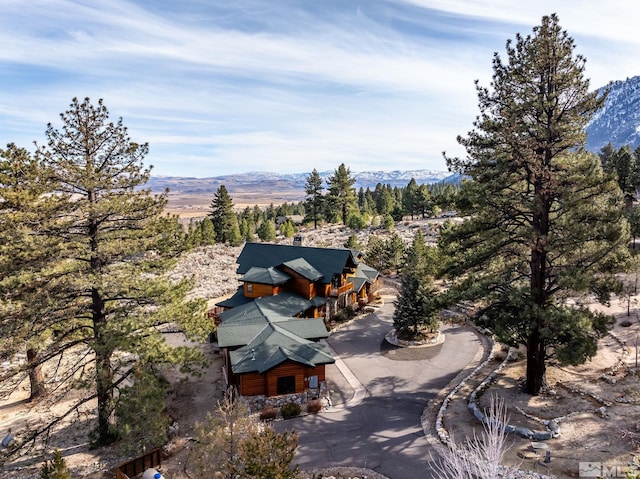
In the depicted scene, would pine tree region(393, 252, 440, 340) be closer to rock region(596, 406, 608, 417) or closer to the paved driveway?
the paved driveway

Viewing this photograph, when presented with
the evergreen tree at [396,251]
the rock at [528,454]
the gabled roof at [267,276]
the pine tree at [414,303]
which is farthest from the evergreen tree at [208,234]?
the rock at [528,454]

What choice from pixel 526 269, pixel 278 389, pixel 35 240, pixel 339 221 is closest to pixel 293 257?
pixel 278 389

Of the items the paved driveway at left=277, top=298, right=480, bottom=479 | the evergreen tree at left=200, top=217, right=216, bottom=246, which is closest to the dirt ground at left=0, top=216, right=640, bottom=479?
the paved driveway at left=277, top=298, right=480, bottom=479

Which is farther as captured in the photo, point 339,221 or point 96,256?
point 339,221

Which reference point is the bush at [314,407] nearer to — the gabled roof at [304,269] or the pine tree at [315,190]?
the gabled roof at [304,269]

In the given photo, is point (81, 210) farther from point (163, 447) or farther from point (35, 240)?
point (163, 447)

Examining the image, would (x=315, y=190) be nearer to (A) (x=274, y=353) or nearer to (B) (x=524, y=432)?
(A) (x=274, y=353)

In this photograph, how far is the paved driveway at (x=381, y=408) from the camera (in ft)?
51.6

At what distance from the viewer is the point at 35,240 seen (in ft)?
47.8

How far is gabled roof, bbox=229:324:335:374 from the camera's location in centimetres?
2080

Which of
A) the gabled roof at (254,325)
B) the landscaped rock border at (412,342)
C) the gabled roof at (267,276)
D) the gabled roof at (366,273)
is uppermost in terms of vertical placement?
the gabled roof at (267,276)

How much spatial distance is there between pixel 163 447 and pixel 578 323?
59.0 feet

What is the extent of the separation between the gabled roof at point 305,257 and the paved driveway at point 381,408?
219 inches

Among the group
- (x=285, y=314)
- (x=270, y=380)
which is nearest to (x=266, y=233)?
(x=285, y=314)
